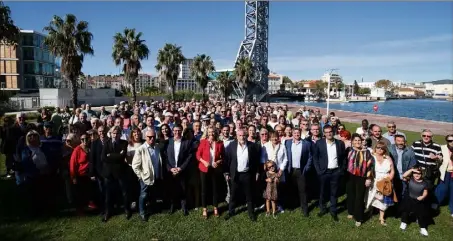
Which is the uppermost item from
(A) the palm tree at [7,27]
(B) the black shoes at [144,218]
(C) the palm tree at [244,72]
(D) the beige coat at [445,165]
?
(C) the palm tree at [244,72]

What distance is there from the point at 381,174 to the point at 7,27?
1224 centimetres

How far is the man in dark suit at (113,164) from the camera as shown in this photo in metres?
5.43

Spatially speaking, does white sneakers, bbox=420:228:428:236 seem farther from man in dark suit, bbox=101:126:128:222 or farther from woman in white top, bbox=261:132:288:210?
man in dark suit, bbox=101:126:128:222

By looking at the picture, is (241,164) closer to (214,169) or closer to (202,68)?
(214,169)

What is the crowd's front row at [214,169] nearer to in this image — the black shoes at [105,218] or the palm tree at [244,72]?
the black shoes at [105,218]

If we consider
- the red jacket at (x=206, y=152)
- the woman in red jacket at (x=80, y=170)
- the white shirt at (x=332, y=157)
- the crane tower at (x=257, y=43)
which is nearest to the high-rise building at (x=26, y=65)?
the crane tower at (x=257, y=43)

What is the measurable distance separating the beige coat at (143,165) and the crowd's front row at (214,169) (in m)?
0.02

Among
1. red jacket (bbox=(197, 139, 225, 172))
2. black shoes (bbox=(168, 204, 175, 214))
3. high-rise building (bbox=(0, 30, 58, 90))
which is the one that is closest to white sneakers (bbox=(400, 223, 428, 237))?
red jacket (bbox=(197, 139, 225, 172))

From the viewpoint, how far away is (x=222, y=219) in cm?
577

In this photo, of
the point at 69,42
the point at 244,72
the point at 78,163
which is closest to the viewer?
the point at 78,163

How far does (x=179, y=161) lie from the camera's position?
19.2ft

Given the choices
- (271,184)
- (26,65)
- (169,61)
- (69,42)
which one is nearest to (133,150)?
(271,184)

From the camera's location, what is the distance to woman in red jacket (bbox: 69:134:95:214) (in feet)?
18.3

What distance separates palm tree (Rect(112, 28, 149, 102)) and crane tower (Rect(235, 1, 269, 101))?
157 feet
